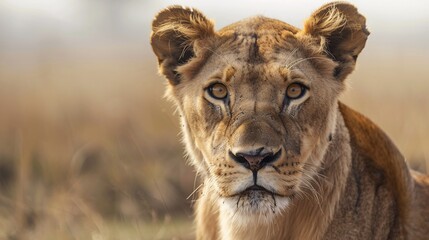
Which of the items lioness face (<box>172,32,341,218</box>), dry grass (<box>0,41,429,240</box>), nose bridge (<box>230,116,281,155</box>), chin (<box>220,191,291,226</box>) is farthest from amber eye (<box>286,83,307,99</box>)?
dry grass (<box>0,41,429,240</box>)

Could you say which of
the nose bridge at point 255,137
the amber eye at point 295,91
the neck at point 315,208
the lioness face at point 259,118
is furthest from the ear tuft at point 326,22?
the nose bridge at point 255,137

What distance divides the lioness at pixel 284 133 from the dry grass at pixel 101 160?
16.5 inches

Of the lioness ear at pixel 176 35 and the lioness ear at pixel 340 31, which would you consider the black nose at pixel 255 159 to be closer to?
the lioness ear at pixel 340 31

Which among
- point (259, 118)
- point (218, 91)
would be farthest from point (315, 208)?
point (218, 91)

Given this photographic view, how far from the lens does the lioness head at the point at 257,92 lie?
446 cm

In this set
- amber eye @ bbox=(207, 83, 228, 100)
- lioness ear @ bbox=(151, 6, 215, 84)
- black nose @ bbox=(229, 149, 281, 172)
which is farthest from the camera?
lioness ear @ bbox=(151, 6, 215, 84)

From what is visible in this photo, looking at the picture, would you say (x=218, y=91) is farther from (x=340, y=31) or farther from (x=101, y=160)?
(x=101, y=160)

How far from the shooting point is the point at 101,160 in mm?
10633

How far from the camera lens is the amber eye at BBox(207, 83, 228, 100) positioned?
4820 millimetres

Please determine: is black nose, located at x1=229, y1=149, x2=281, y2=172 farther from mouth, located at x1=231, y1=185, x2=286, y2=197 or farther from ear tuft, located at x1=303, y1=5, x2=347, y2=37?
ear tuft, located at x1=303, y1=5, x2=347, y2=37

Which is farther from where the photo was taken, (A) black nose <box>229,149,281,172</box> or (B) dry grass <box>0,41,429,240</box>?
(B) dry grass <box>0,41,429,240</box>

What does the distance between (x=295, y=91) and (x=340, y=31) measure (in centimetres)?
48

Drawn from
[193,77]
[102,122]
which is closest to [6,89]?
[102,122]

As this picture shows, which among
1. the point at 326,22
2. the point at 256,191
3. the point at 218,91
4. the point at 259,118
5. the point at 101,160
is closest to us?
the point at 256,191
